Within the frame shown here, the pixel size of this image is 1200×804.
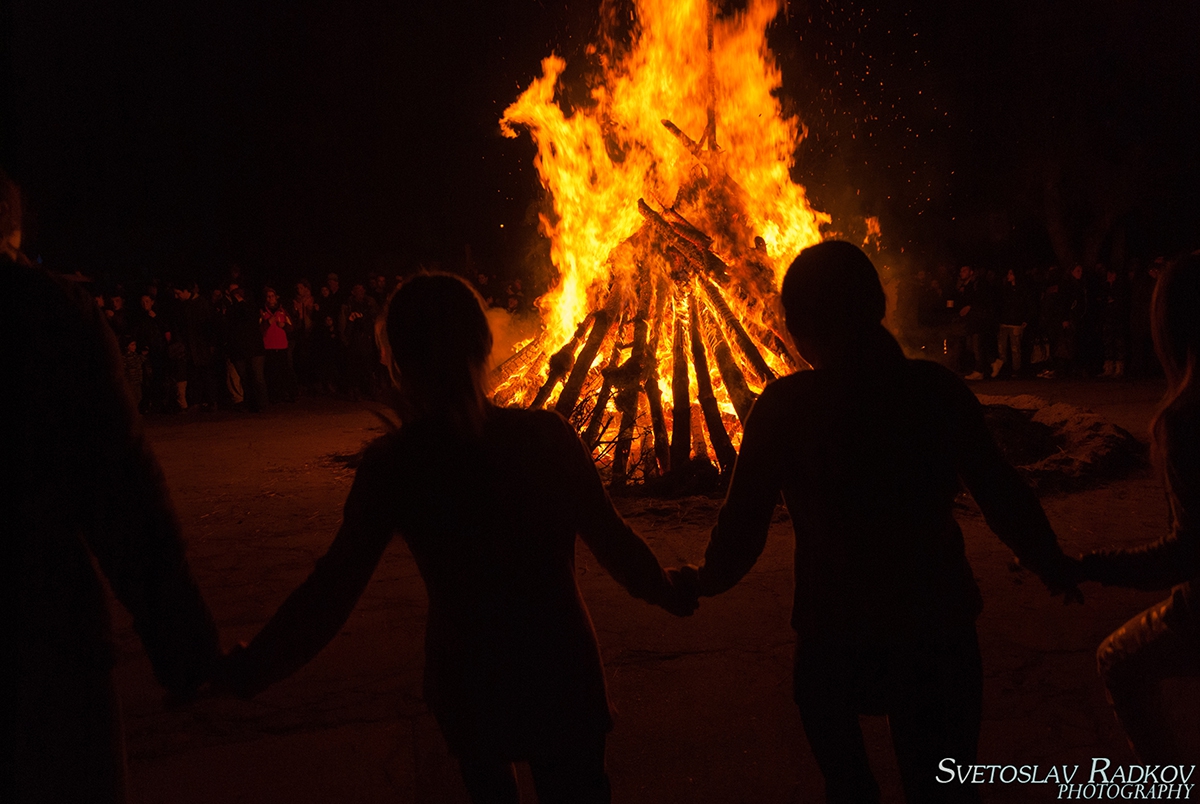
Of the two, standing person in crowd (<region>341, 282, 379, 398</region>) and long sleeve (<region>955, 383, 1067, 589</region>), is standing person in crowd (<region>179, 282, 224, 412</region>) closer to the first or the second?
standing person in crowd (<region>341, 282, 379, 398</region>)

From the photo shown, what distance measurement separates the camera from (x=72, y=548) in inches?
74.2

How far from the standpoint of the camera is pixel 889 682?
81.2 inches

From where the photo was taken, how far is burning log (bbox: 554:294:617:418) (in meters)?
7.34

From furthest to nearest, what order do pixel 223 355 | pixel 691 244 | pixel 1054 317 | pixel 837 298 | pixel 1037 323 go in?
pixel 1037 323 → pixel 1054 317 → pixel 223 355 → pixel 691 244 → pixel 837 298

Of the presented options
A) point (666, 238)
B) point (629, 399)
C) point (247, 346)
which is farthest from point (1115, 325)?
point (247, 346)

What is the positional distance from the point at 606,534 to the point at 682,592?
0.35 metres

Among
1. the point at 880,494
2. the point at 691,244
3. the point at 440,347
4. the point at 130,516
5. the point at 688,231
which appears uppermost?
the point at 688,231

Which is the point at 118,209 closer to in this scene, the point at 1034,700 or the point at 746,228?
the point at 746,228

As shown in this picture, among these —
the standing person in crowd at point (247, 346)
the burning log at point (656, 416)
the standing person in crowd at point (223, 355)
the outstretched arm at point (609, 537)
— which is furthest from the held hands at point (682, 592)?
the standing person in crowd at point (223, 355)

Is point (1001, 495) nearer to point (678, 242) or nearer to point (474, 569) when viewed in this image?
point (474, 569)

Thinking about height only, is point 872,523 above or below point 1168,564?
above

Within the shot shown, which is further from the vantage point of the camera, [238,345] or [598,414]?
[238,345]

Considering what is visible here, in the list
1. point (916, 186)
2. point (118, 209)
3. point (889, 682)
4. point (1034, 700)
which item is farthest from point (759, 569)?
point (118, 209)

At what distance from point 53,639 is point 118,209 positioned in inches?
1146
